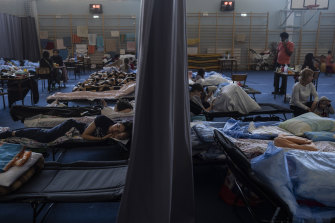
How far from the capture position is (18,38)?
1151cm

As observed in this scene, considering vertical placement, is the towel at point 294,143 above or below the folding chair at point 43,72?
below

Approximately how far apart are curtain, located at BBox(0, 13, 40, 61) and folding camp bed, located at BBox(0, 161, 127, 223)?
9790 millimetres

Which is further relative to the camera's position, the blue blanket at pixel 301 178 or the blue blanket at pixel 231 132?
the blue blanket at pixel 231 132

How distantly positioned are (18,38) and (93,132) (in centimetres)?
1073

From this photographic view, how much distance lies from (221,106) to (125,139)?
1.84 metres

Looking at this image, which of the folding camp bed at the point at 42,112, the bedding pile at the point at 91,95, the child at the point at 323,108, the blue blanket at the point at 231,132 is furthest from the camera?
the bedding pile at the point at 91,95

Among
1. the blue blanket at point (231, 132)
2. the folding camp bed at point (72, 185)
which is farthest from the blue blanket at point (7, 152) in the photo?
the blue blanket at point (231, 132)

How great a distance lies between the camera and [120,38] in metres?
12.4

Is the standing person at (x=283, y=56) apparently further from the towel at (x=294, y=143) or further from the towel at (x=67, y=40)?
the towel at (x=67, y=40)

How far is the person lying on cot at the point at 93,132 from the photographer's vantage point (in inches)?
112

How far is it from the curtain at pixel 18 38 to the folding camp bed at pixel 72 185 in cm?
979

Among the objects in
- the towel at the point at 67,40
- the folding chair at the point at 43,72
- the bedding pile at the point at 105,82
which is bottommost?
the bedding pile at the point at 105,82

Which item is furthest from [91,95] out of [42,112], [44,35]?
[44,35]

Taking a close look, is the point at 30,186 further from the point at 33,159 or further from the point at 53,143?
the point at 53,143
